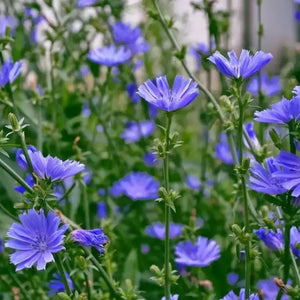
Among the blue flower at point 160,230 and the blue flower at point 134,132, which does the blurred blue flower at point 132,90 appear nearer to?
the blue flower at point 134,132

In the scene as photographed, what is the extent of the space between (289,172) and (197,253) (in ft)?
1.69

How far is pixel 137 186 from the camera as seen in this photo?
1.84m

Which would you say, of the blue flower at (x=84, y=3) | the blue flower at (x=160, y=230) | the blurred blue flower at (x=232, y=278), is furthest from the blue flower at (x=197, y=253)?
the blue flower at (x=84, y=3)

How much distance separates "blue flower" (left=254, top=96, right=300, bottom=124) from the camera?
91cm

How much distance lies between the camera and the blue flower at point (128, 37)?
→ 6.54 ft

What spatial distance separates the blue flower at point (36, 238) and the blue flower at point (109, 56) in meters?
0.84

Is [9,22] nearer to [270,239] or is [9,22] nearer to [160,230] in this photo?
[160,230]

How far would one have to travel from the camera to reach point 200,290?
135 cm

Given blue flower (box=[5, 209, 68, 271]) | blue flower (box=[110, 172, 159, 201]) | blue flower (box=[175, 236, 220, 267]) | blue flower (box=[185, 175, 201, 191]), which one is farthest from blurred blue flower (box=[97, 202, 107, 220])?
blue flower (box=[5, 209, 68, 271])

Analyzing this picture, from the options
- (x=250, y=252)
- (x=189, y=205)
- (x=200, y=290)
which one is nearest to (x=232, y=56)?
(x=250, y=252)

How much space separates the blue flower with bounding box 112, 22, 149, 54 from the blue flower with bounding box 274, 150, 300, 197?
1128 mm

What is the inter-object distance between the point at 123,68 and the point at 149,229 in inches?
17.8

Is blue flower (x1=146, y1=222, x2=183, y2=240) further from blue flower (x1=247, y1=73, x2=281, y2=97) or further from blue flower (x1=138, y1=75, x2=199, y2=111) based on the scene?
blue flower (x1=138, y1=75, x2=199, y2=111)

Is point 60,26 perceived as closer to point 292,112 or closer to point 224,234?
point 224,234
